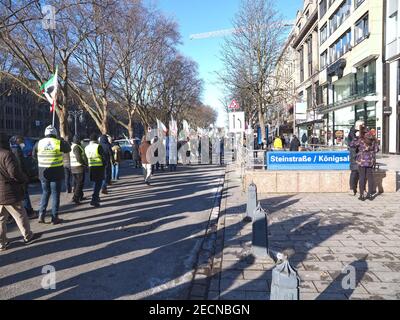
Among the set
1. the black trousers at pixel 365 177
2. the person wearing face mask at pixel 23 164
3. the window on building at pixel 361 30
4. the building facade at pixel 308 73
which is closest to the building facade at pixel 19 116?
the building facade at pixel 308 73

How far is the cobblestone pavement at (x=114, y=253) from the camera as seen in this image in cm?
422

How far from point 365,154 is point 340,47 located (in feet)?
94.5

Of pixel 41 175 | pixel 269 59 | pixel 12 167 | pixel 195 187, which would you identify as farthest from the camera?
pixel 269 59

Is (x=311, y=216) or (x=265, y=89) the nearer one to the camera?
(x=311, y=216)

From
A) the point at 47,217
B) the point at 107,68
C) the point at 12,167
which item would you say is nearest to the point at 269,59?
the point at 107,68

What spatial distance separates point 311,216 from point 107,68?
74.0 ft

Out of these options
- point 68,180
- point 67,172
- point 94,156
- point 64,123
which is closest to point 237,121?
point 94,156

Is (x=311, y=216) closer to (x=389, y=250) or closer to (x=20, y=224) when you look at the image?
(x=389, y=250)

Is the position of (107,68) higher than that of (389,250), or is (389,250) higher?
(107,68)

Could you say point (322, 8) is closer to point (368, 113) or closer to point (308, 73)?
point (308, 73)

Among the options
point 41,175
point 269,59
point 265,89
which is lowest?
point 41,175

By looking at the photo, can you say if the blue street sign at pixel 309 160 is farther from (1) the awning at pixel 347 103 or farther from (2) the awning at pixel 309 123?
(2) the awning at pixel 309 123

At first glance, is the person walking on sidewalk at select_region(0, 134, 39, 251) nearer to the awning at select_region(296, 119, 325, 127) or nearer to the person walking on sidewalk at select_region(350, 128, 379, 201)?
the person walking on sidewalk at select_region(350, 128, 379, 201)

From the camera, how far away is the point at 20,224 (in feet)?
19.1
